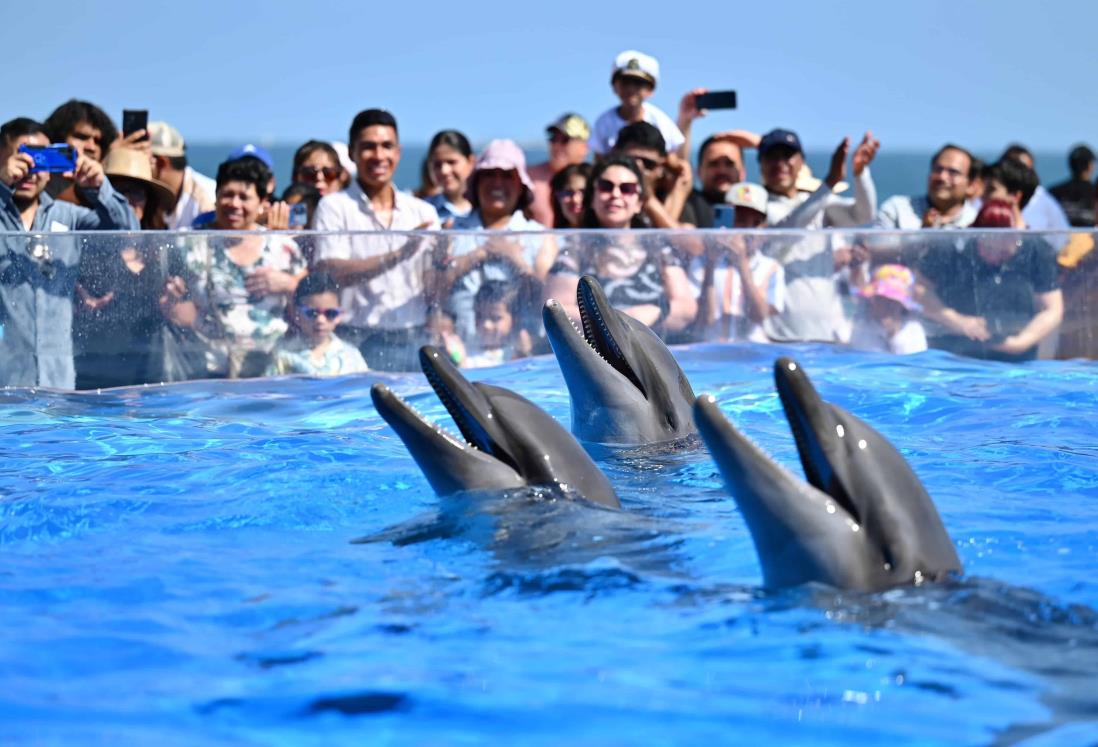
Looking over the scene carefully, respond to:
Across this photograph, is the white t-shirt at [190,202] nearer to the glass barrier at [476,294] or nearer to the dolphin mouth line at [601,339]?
the glass barrier at [476,294]

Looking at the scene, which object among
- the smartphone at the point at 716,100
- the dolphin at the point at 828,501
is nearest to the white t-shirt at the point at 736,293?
the smartphone at the point at 716,100

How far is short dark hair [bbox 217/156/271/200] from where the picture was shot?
793 centimetres

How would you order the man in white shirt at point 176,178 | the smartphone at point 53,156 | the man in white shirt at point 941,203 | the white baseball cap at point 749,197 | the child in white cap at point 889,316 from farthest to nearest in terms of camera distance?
the man in white shirt at point 941,203
the white baseball cap at point 749,197
the child in white cap at point 889,316
the man in white shirt at point 176,178
the smartphone at point 53,156

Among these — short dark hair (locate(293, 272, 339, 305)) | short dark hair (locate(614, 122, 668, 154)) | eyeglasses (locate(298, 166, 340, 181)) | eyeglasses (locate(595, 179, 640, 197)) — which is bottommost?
short dark hair (locate(293, 272, 339, 305))

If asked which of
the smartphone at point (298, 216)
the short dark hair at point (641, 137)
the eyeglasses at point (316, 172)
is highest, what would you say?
the short dark hair at point (641, 137)

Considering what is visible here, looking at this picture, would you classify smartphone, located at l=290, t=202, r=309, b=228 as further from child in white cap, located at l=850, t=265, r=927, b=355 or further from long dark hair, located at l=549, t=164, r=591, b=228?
child in white cap, located at l=850, t=265, r=927, b=355

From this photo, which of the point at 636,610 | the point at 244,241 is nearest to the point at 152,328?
the point at 244,241

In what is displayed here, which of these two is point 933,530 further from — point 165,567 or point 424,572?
point 165,567

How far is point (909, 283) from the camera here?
8.80 meters

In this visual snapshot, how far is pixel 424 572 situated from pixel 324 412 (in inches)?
129

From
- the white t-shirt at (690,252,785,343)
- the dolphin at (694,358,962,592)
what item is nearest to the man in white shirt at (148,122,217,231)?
the white t-shirt at (690,252,785,343)

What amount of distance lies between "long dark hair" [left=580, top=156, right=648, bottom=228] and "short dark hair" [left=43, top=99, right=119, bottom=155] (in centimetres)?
281

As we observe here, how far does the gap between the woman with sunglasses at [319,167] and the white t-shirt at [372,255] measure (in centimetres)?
74

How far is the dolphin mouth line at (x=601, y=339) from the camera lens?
5.03m
